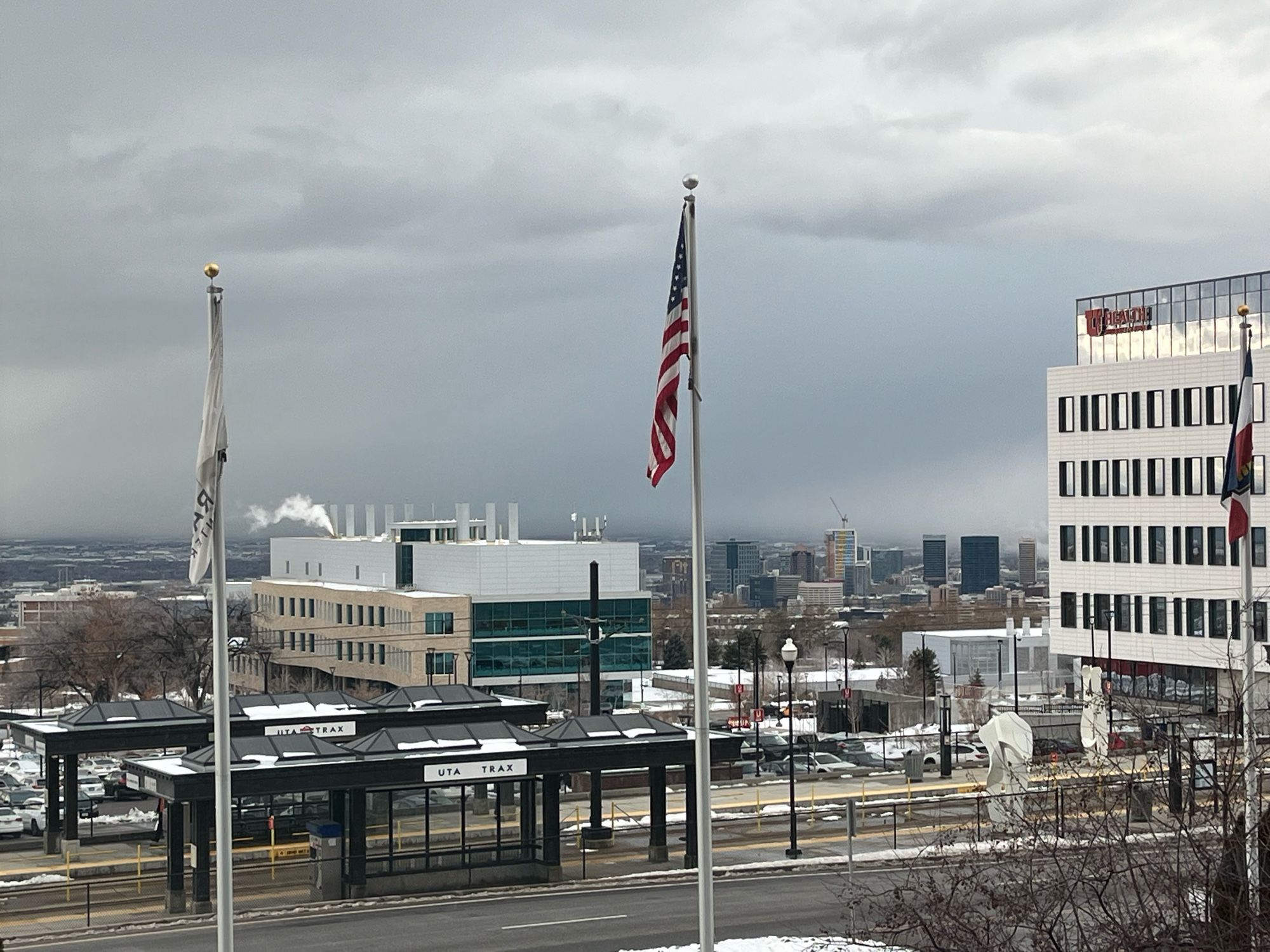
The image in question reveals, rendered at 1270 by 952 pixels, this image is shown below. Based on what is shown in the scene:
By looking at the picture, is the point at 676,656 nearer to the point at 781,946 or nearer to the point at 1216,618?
the point at 1216,618

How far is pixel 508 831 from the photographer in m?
39.1

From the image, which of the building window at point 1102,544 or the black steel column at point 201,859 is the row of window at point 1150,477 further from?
the black steel column at point 201,859

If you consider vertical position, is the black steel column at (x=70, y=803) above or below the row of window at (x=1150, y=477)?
below

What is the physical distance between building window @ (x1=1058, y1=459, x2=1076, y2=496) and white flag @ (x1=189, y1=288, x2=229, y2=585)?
8392cm

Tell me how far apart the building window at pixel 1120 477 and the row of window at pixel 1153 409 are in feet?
6.79

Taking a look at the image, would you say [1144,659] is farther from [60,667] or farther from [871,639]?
[871,639]

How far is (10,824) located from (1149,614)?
217 feet

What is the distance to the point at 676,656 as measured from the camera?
16325 centimetres

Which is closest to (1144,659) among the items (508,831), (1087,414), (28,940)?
(1087,414)

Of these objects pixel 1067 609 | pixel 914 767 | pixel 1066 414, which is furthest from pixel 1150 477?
pixel 914 767

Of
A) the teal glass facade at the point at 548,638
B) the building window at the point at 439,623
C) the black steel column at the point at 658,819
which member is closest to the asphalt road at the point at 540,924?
the black steel column at the point at 658,819

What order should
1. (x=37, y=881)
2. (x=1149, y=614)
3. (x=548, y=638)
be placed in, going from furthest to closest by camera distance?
(x=548, y=638), (x=1149, y=614), (x=37, y=881)

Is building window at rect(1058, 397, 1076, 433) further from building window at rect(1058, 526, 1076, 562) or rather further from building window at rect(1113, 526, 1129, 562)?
building window at rect(1113, 526, 1129, 562)

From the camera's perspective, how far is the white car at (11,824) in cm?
4894
